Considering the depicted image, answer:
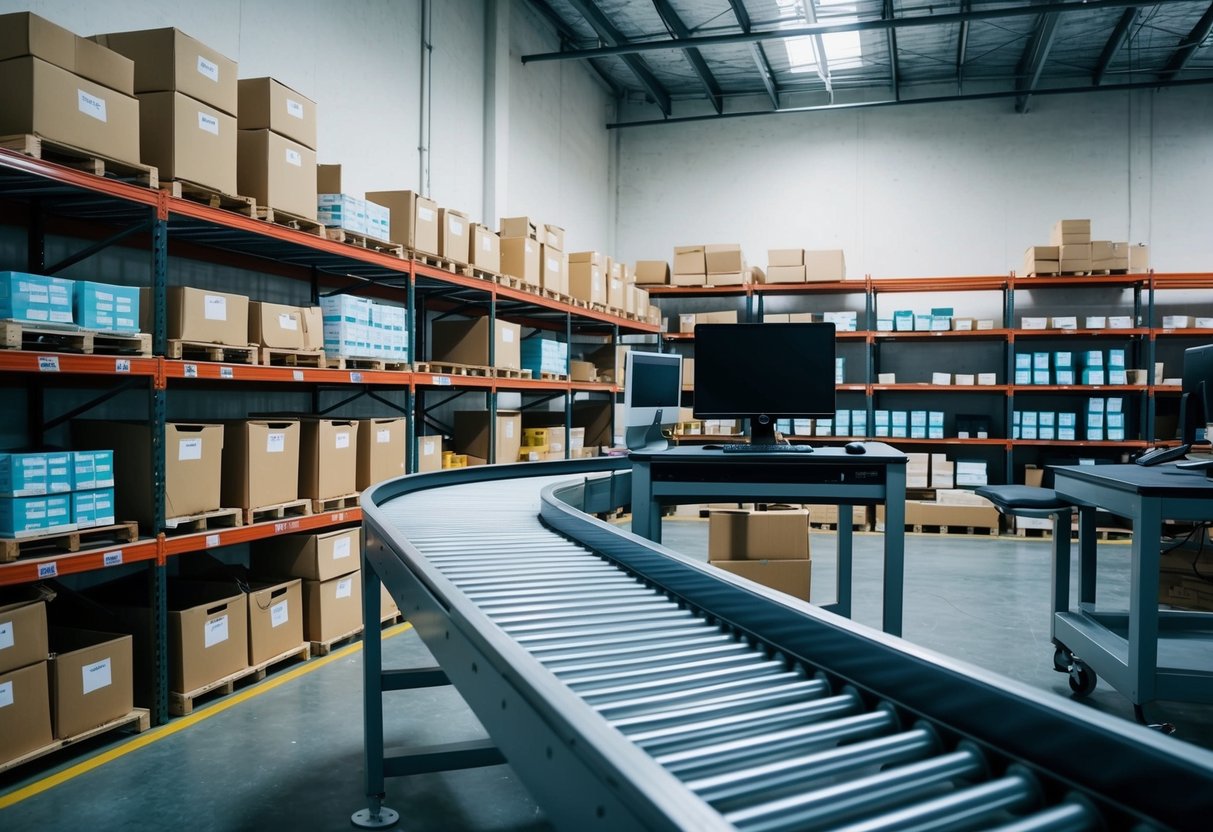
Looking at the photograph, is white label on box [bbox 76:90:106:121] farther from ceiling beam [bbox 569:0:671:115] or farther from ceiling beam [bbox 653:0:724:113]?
ceiling beam [bbox 653:0:724:113]

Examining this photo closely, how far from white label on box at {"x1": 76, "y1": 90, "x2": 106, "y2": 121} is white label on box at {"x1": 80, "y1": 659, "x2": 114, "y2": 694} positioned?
2.28m

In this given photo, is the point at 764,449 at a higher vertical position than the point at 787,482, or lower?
higher

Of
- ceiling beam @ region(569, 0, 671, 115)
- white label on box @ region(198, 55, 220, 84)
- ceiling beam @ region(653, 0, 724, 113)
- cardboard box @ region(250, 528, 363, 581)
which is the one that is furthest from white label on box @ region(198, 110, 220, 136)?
ceiling beam @ region(653, 0, 724, 113)

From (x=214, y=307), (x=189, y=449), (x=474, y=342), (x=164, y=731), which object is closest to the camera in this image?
(x=164, y=731)

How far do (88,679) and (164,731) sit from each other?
422 mm

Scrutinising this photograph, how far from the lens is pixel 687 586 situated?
79.7 inches

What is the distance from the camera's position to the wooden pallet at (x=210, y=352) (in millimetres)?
3803

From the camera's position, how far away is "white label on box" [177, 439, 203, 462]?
152 inches

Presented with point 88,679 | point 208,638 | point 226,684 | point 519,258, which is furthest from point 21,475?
point 519,258

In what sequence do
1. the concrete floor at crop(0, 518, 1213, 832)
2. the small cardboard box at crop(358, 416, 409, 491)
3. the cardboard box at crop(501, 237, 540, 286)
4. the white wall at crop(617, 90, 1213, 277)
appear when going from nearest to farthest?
the concrete floor at crop(0, 518, 1213, 832)
the small cardboard box at crop(358, 416, 409, 491)
the cardboard box at crop(501, 237, 540, 286)
the white wall at crop(617, 90, 1213, 277)

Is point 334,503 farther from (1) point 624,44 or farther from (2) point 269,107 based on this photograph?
(1) point 624,44

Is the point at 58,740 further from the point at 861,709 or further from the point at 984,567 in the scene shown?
the point at 984,567

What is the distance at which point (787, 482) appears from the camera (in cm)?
406

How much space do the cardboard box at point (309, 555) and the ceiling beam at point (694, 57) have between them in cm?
641
